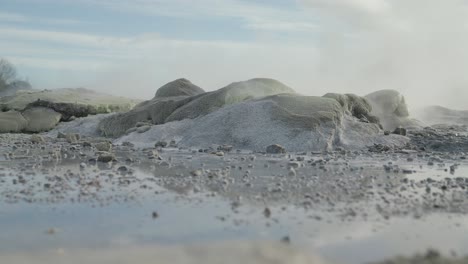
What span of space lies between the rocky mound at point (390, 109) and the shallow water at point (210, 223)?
16.8 metres

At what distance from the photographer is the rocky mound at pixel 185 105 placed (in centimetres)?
2191

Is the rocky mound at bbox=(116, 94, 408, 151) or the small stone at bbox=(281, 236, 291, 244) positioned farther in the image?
the rocky mound at bbox=(116, 94, 408, 151)

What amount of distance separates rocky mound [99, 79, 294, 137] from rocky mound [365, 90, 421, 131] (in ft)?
13.0

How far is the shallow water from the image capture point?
18.4 feet

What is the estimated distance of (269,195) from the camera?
8.30 m

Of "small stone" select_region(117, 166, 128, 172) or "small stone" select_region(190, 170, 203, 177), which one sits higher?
"small stone" select_region(190, 170, 203, 177)

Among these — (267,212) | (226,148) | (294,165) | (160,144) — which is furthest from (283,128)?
(267,212)

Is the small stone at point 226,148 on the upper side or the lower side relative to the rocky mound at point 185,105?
lower

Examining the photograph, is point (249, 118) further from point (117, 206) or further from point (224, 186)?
point (117, 206)

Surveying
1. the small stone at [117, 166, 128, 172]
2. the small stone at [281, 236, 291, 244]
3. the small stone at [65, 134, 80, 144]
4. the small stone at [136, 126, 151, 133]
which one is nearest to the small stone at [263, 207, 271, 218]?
the small stone at [281, 236, 291, 244]

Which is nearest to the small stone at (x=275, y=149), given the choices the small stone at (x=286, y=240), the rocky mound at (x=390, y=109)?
the small stone at (x=286, y=240)

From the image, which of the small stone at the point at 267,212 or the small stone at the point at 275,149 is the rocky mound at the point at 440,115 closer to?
the small stone at the point at 275,149

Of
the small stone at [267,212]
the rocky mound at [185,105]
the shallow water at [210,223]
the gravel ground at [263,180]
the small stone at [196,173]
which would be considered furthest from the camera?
the rocky mound at [185,105]

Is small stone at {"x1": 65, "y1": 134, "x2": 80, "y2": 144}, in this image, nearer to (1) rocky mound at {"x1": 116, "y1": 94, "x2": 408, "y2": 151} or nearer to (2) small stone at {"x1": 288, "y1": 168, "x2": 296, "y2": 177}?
(1) rocky mound at {"x1": 116, "y1": 94, "x2": 408, "y2": 151}
